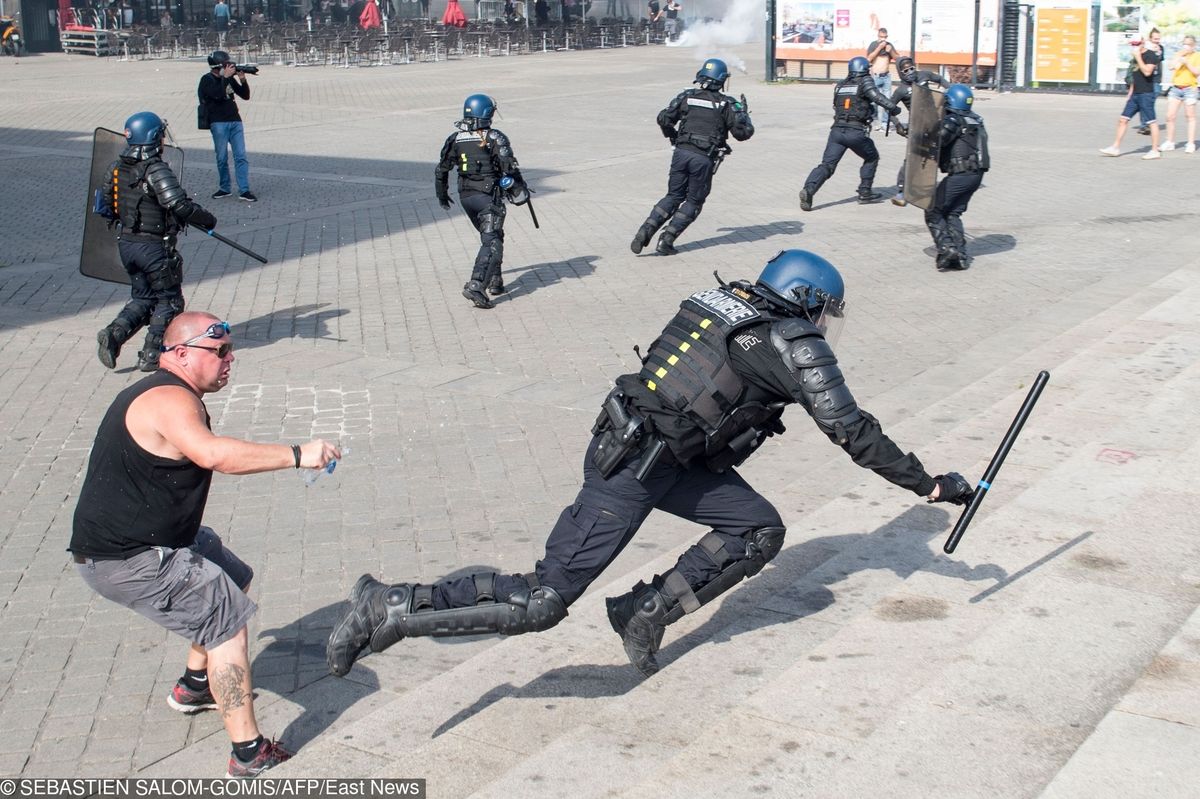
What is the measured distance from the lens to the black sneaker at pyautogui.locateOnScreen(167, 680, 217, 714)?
4.71 meters

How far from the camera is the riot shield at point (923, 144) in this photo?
39.0ft

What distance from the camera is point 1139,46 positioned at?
19.5m

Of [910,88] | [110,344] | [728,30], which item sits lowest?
[110,344]

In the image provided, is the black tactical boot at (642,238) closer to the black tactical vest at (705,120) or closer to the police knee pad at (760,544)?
the black tactical vest at (705,120)

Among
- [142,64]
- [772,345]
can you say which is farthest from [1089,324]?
[142,64]

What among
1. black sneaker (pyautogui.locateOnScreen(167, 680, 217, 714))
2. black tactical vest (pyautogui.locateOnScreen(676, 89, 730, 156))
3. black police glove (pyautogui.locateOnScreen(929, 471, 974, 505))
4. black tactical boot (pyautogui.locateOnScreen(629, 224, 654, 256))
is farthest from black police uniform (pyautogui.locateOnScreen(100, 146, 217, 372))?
black police glove (pyautogui.locateOnScreen(929, 471, 974, 505))

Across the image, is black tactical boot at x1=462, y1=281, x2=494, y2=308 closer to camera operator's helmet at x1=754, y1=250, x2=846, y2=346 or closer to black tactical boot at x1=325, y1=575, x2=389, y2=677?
camera operator's helmet at x1=754, y1=250, x2=846, y2=346

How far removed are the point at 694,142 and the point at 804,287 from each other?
8.30 meters

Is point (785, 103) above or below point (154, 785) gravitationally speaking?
above

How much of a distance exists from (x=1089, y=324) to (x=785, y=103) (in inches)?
673

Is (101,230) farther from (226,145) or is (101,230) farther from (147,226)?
(226,145)

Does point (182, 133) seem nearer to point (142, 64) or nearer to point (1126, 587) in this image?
point (142, 64)

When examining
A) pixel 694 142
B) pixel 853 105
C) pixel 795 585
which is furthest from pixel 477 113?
pixel 795 585

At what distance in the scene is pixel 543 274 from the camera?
12234 millimetres
